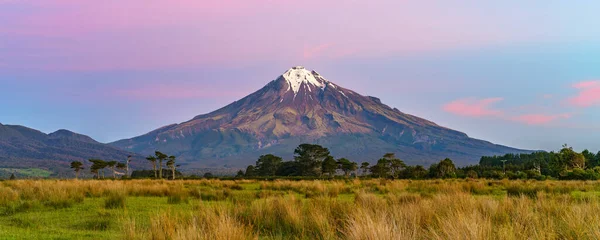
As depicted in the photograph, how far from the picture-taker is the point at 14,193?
1249cm

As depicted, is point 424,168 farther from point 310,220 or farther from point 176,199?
point 310,220

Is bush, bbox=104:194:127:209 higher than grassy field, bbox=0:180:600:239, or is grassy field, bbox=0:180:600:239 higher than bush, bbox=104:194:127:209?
bush, bbox=104:194:127:209

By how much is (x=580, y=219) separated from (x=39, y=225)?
8.26m

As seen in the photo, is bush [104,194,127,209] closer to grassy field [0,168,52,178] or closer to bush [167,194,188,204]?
bush [167,194,188,204]

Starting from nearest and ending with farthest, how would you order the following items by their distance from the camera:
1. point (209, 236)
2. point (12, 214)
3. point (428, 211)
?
point (209, 236), point (428, 211), point (12, 214)

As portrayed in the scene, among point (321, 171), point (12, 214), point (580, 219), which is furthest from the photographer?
point (321, 171)

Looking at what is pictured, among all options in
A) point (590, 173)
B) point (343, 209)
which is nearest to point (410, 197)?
point (343, 209)

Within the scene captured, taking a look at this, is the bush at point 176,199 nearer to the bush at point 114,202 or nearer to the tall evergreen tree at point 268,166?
the bush at point 114,202

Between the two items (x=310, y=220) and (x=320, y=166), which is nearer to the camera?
(x=310, y=220)

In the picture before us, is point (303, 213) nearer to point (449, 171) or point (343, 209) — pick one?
point (343, 209)

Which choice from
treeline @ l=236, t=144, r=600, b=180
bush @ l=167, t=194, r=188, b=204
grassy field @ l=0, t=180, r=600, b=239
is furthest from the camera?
treeline @ l=236, t=144, r=600, b=180

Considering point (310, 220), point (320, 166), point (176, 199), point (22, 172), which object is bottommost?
point (310, 220)

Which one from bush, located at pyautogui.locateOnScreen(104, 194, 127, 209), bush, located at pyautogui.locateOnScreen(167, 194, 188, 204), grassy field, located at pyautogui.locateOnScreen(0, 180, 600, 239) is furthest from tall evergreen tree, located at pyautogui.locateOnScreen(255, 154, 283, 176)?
bush, located at pyautogui.locateOnScreen(104, 194, 127, 209)

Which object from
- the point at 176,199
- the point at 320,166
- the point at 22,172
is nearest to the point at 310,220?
the point at 176,199
